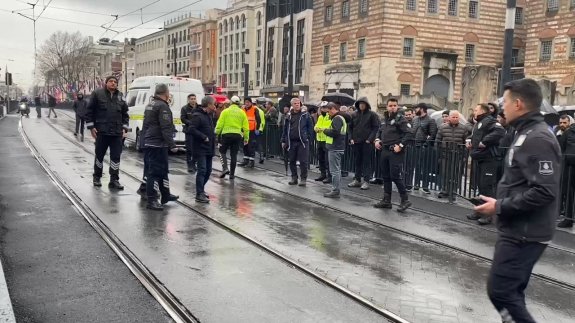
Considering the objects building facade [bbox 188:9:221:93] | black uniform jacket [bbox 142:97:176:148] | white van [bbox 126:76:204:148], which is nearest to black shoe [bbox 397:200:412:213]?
black uniform jacket [bbox 142:97:176:148]

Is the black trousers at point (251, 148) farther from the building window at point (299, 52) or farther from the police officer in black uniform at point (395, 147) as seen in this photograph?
the building window at point (299, 52)

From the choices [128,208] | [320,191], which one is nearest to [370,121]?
[320,191]

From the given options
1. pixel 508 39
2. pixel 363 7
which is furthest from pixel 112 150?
pixel 363 7

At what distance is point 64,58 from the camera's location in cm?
10650

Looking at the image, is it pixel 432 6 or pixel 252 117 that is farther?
pixel 432 6

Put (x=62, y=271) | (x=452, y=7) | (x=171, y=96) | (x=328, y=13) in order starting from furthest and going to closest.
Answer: (x=328, y=13) < (x=452, y=7) < (x=171, y=96) < (x=62, y=271)

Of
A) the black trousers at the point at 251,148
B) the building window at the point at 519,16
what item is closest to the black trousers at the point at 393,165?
the black trousers at the point at 251,148

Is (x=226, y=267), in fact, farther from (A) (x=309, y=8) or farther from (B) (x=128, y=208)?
(A) (x=309, y=8)

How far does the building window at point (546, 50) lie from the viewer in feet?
138

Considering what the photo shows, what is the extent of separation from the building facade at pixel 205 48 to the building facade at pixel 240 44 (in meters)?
2.70

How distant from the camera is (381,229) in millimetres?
8188

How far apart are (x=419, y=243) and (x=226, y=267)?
293cm

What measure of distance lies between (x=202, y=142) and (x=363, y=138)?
13.2 ft

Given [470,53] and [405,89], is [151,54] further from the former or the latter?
[470,53]
